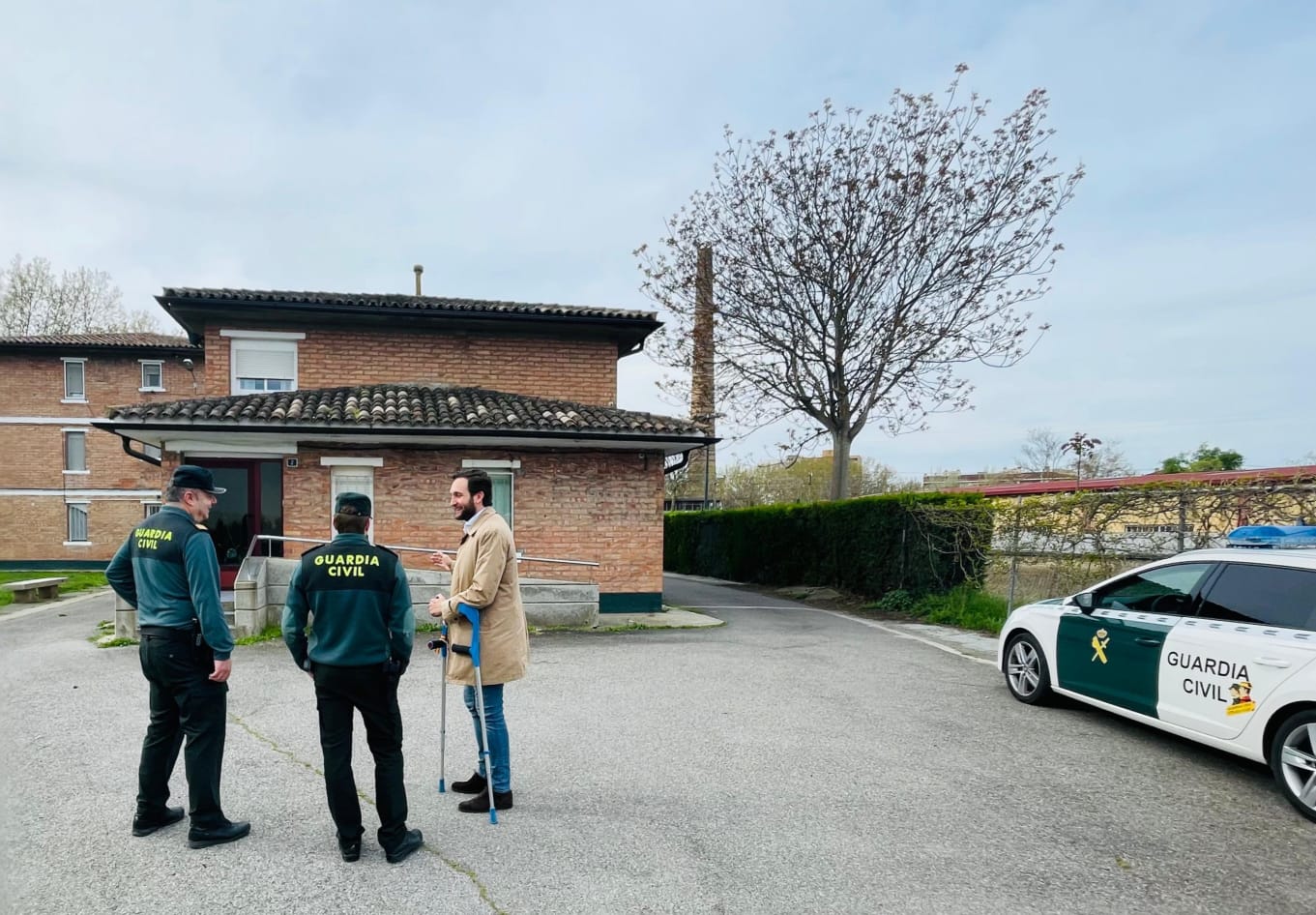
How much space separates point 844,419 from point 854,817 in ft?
50.8

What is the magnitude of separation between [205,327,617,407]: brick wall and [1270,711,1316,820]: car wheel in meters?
12.0

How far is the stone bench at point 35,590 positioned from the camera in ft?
49.6

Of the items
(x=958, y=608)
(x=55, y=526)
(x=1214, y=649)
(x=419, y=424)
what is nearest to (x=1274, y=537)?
(x=1214, y=649)

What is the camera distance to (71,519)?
27750 millimetres

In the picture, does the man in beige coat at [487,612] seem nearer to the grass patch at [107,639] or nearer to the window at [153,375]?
the grass patch at [107,639]

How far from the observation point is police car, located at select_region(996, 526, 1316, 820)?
4.55 m

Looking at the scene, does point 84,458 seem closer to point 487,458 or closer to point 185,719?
point 487,458

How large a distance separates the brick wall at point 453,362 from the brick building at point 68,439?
16160 mm

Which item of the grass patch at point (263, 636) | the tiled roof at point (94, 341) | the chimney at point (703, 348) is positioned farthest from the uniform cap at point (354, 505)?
the tiled roof at point (94, 341)

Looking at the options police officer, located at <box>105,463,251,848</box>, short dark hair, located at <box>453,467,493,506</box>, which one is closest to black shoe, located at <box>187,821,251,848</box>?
police officer, located at <box>105,463,251,848</box>

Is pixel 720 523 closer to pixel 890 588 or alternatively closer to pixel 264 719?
→ pixel 890 588

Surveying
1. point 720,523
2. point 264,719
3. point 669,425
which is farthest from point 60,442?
point 264,719

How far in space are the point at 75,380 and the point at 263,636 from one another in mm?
24165

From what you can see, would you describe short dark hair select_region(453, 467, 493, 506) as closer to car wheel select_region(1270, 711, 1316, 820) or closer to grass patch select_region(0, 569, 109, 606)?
car wheel select_region(1270, 711, 1316, 820)
